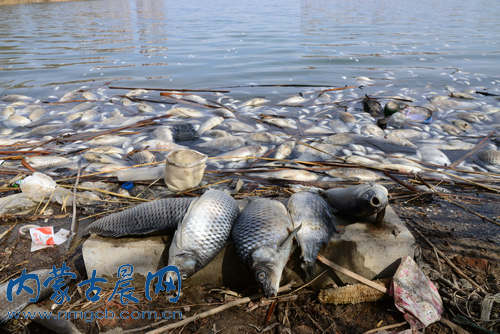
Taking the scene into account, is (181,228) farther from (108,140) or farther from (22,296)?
(108,140)

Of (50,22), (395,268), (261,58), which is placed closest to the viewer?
(395,268)

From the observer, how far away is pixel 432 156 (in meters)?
3.98

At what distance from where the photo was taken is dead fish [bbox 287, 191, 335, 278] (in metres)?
2.02

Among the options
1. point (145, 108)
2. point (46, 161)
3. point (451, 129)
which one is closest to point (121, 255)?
point (46, 161)

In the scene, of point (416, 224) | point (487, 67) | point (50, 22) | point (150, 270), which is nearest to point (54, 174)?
point (150, 270)

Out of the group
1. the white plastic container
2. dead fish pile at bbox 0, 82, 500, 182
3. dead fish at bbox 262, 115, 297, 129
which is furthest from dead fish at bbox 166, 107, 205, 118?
the white plastic container

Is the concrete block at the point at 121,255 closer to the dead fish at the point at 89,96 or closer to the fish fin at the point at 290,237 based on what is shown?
the fish fin at the point at 290,237

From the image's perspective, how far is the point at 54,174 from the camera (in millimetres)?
3555

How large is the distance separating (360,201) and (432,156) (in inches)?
89.2

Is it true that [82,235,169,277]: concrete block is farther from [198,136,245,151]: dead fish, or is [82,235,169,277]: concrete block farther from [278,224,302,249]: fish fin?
[198,136,245,151]: dead fish

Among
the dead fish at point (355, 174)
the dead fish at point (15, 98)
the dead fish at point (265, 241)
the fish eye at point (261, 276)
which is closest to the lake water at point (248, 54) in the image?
the dead fish at point (15, 98)

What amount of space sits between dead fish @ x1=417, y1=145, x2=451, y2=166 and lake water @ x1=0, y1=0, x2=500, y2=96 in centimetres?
368

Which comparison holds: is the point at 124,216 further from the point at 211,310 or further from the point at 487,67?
the point at 487,67

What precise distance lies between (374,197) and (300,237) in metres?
0.53
